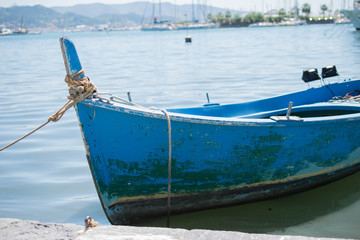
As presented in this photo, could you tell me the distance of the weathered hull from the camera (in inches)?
160

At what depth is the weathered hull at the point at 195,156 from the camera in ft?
13.3

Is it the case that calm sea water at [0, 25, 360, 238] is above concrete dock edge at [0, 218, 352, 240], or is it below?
below

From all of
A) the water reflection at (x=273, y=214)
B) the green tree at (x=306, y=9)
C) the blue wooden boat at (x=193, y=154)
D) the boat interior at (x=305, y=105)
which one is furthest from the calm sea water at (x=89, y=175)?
the green tree at (x=306, y=9)

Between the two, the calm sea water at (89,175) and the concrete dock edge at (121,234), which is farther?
the calm sea water at (89,175)

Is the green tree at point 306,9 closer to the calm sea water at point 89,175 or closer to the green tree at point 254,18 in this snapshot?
the green tree at point 254,18

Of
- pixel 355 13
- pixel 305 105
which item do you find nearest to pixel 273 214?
pixel 305 105

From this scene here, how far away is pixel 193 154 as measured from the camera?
4.30 meters

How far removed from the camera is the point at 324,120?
4.68 metres

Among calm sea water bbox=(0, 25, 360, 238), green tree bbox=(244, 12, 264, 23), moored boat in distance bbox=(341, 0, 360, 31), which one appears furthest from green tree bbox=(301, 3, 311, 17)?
calm sea water bbox=(0, 25, 360, 238)

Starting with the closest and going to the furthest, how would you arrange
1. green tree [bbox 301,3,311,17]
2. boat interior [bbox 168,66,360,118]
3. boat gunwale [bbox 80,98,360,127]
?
boat gunwale [bbox 80,98,360,127]
boat interior [bbox 168,66,360,118]
green tree [bbox 301,3,311,17]

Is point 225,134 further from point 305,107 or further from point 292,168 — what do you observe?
point 305,107

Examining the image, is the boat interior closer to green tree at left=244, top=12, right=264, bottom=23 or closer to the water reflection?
the water reflection

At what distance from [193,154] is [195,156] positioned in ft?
0.11

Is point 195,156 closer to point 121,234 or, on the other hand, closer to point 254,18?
point 121,234
